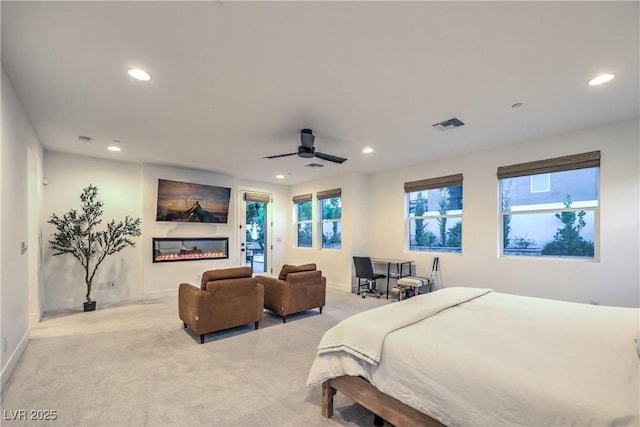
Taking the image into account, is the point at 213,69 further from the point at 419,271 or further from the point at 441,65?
the point at 419,271

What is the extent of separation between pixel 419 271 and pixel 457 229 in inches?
43.7

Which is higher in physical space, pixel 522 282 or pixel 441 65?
pixel 441 65

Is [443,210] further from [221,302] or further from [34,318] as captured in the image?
[34,318]

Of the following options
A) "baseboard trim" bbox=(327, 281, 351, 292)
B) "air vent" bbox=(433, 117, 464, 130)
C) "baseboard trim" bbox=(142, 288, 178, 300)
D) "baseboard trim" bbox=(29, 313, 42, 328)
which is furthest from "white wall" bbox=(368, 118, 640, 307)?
"baseboard trim" bbox=(29, 313, 42, 328)

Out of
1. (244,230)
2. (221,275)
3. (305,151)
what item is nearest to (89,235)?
(221,275)

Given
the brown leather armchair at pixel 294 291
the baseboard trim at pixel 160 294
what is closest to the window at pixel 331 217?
the brown leather armchair at pixel 294 291

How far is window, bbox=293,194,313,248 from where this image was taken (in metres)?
7.98

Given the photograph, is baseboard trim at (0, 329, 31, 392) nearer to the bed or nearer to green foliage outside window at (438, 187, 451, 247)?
the bed

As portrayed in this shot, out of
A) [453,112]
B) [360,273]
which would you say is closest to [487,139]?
[453,112]

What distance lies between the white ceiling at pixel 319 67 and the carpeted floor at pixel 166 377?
267cm

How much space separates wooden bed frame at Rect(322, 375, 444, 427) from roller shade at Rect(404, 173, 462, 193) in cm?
441

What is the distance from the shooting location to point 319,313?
4.86 metres

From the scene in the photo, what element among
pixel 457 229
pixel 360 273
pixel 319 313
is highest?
pixel 457 229

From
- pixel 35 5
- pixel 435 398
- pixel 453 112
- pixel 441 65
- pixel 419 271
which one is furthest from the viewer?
pixel 419 271
